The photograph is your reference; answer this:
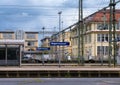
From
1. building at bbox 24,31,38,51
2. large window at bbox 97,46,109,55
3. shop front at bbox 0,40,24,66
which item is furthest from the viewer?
building at bbox 24,31,38,51

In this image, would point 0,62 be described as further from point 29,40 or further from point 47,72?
point 29,40

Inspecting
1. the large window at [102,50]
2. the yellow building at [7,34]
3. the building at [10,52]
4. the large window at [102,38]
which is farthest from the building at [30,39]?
the building at [10,52]

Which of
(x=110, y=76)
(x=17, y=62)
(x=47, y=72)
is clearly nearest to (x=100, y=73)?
(x=110, y=76)

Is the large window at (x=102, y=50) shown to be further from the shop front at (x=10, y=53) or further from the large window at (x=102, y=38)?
the shop front at (x=10, y=53)

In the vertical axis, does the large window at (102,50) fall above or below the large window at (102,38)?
below

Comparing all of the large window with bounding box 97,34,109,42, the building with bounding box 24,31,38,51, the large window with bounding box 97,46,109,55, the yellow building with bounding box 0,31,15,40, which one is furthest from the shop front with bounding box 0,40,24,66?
the building with bounding box 24,31,38,51

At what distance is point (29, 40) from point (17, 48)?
100464 mm

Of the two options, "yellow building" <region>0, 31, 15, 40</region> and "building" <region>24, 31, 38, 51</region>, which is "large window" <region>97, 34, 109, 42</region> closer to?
"yellow building" <region>0, 31, 15, 40</region>

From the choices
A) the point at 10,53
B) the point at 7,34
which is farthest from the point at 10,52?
the point at 7,34

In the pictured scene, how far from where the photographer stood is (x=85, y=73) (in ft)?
136

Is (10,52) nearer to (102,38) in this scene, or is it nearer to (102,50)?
(102,50)

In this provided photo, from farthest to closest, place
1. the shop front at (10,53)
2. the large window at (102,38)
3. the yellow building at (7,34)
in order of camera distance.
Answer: the yellow building at (7,34)
the large window at (102,38)
the shop front at (10,53)

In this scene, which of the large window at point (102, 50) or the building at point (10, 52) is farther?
the large window at point (102, 50)

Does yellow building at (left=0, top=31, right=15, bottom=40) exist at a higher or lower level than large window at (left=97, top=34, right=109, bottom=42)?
higher
